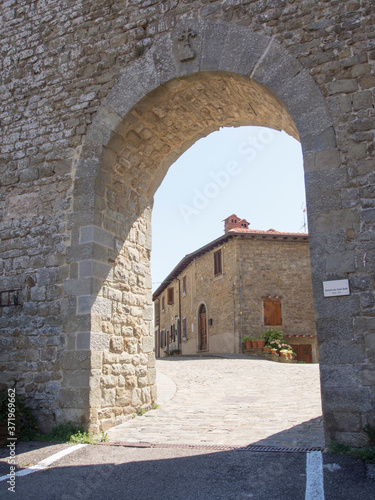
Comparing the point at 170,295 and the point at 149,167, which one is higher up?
the point at 170,295

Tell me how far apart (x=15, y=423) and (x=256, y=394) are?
4043 mm

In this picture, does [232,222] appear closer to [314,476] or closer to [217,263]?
[217,263]

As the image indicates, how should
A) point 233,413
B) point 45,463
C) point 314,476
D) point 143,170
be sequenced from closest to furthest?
point 314,476
point 45,463
point 233,413
point 143,170

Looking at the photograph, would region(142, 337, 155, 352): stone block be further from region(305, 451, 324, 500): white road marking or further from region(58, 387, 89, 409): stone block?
region(305, 451, 324, 500): white road marking

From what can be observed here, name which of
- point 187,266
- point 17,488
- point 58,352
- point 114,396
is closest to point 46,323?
point 58,352

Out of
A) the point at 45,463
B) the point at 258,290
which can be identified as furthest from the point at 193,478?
the point at 258,290

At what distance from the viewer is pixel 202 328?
21672 mm

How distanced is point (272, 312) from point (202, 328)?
169 inches

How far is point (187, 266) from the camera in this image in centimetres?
2398

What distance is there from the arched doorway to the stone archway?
49.3 ft

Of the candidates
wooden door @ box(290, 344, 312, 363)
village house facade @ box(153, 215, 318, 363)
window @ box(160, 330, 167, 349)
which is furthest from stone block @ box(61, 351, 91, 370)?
window @ box(160, 330, 167, 349)

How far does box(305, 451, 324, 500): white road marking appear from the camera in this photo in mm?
2971

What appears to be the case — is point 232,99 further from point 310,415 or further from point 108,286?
point 310,415

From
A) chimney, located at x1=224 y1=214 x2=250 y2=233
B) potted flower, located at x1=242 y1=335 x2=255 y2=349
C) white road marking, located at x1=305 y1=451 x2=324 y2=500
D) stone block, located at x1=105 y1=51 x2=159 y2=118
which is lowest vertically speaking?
white road marking, located at x1=305 y1=451 x2=324 y2=500
